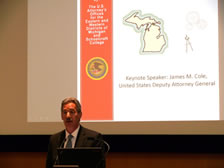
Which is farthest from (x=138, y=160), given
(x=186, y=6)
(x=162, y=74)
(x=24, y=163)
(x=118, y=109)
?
(x=186, y=6)

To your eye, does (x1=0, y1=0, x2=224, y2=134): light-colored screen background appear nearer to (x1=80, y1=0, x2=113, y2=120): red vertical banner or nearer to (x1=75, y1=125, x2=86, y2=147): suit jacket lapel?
(x1=80, y1=0, x2=113, y2=120): red vertical banner

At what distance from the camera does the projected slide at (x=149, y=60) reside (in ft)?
12.5

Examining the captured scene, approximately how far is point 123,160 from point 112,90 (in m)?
0.78

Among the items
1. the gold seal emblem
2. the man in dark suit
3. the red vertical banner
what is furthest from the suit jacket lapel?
the gold seal emblem

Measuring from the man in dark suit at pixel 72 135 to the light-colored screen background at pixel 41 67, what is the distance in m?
1.15

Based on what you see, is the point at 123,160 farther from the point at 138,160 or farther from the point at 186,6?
the point at 186,6

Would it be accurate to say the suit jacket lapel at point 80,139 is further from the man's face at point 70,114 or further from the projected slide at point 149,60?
the projected slide at point 149,60

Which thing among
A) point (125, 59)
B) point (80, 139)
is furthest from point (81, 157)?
point (125, 59)

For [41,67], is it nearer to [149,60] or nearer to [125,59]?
[125,59]

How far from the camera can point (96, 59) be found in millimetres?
4043

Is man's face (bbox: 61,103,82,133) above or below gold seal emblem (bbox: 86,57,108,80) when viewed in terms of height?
below

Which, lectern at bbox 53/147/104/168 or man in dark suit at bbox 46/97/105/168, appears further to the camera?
man in dark suit at bbox 46/97/105/168

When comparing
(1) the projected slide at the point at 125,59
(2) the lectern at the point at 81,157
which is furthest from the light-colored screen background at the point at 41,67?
(2) the lectern at the point at 81,157

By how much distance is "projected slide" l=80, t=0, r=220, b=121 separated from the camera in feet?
12.5
